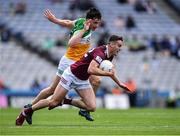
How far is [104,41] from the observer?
40000 millimetres

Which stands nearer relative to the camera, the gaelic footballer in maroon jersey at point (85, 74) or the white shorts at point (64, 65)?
the gaelic footballer in maroon jersey at point (85, 74)

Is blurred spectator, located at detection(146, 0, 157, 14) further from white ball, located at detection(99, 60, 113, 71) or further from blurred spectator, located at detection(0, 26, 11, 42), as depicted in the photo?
white ball, located at detection(99, 60, 113, 71)

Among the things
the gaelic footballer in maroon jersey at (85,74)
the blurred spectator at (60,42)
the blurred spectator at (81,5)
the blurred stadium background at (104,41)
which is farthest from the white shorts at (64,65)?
the blurred spectator at (81,5)

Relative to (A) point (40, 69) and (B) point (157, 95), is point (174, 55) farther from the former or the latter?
(A) point (40, 69)

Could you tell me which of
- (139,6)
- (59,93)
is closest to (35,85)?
(139,6)

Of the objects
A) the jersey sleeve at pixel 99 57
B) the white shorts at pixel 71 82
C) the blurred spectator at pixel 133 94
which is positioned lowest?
the blurred spectator at pixel 133 94

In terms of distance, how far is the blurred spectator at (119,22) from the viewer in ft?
141

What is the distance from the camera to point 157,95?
126ft

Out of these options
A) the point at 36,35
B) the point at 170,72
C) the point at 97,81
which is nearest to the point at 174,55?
the point at 170,72

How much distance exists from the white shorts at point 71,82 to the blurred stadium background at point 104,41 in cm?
1685

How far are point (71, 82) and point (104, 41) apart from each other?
2164 centimetres

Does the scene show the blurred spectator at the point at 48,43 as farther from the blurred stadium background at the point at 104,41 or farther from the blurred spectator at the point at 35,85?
the blurred spectator at the point at 35,85

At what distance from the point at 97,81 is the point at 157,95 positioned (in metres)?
18.1

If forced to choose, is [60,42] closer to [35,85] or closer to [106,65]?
[35,85]
